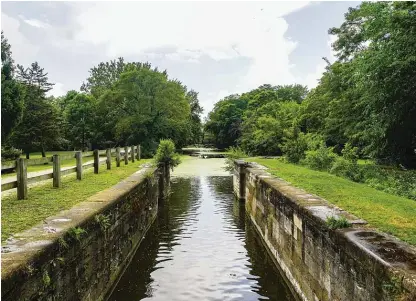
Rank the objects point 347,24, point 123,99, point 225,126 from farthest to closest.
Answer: point 225,126 → point 123,99 → point 347,24

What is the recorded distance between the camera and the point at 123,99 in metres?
35.8

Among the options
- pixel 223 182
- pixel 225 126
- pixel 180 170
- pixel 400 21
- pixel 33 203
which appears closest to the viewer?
pixel 33 203

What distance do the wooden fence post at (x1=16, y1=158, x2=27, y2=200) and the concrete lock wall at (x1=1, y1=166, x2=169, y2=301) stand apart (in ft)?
4.01

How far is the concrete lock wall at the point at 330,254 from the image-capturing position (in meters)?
3.60

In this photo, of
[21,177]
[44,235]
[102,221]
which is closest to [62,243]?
[44,235]

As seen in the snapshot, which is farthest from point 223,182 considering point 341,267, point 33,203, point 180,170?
point 341,267

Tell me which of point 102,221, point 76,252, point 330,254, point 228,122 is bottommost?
point 330,254

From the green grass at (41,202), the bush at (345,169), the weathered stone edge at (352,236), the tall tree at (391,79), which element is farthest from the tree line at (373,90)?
the green grass at (41,202)

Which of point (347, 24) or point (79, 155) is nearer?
point (79, 155)

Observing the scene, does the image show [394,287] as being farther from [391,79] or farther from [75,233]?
[391,79]

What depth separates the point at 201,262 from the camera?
8617 millimetres

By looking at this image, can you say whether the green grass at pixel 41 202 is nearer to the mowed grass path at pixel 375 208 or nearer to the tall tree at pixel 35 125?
the mowed grass path at pixel 375 208

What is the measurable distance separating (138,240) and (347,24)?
1640 centimetres

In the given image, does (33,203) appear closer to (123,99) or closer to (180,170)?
(180,170)
